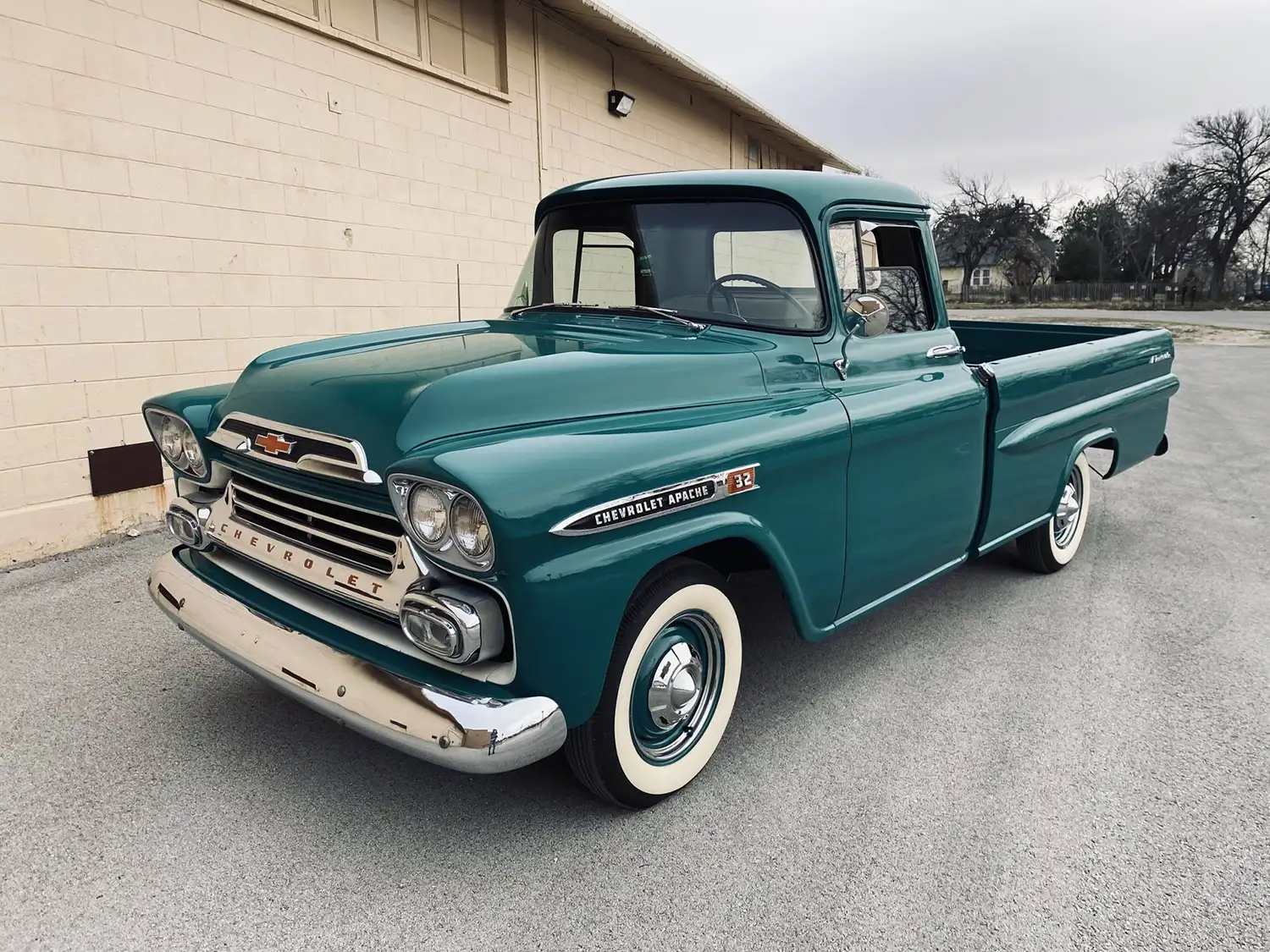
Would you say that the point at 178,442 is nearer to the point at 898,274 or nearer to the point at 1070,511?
the point at 898,274

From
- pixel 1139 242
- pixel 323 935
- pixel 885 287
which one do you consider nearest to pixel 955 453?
pixel 885 287

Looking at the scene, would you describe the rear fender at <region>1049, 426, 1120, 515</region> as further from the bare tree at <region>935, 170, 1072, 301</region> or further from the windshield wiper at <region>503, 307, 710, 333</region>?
the bare tree at <region>935, 170, 1072, 301</region>

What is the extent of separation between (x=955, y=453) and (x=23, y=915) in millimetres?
3205

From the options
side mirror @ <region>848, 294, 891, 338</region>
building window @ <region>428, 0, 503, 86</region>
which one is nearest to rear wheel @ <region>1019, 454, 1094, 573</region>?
side mirror @ <region>848, 294, 891, 338</region>

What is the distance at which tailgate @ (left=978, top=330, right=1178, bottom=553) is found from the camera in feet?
12.2

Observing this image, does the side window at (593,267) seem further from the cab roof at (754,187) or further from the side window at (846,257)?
the side window at (846,257)

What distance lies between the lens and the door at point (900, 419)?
3.01 m

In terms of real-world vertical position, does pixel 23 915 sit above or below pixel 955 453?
below

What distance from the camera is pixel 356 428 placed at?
7.53ft

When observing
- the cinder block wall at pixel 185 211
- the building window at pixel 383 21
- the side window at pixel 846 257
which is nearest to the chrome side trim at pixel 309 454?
the side window at pixel 846 257

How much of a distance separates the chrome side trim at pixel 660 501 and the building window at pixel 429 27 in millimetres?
5004

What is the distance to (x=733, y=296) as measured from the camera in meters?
3.14

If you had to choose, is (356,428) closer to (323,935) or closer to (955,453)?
(323,935)

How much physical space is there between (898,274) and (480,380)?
195cm
